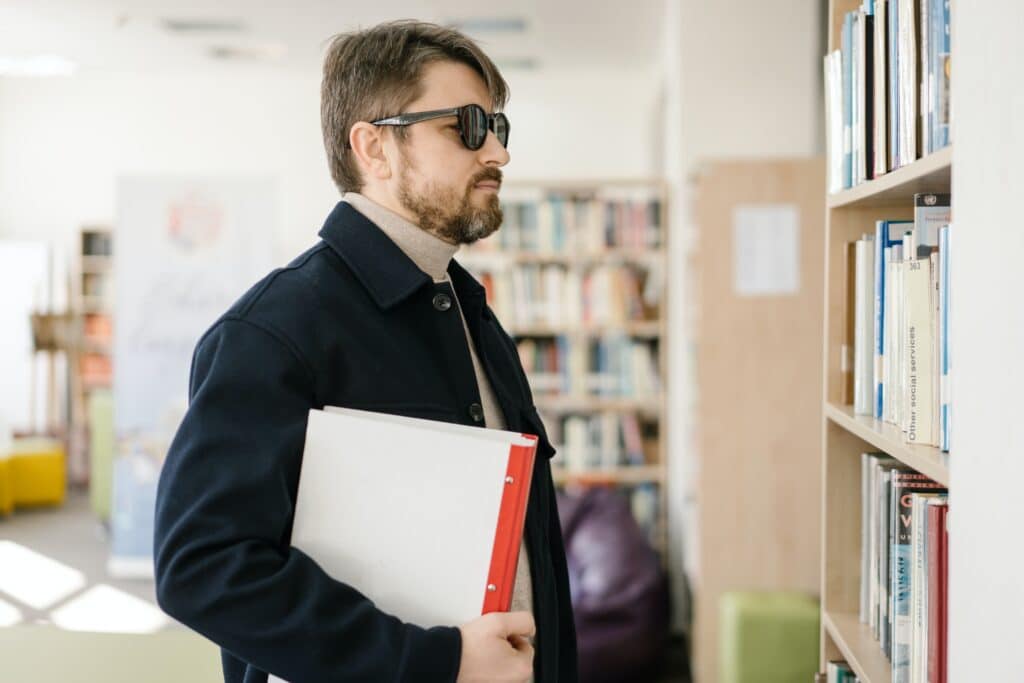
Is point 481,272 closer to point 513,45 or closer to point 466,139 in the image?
point 513,45

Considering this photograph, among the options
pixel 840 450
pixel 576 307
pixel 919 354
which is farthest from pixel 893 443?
pixel 576 307

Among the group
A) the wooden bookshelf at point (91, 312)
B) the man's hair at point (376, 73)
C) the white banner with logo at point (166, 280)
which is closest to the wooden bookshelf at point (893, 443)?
the man's hair at point (376, 73)

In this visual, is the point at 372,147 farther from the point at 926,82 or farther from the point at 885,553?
the point at 885,553

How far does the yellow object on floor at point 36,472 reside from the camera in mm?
6555

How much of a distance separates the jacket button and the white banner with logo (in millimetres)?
3693

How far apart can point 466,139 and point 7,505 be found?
20.2ft

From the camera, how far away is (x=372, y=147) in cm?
130

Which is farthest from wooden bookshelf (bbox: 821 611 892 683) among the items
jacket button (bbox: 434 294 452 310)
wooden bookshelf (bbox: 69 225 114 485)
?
wooden bookshelf (bbox: 69 225 114 485)

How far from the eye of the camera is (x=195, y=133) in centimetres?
794

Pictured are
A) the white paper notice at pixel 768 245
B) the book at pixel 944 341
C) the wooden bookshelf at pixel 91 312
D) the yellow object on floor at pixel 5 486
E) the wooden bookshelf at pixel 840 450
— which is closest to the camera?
the book at pixel 944 341

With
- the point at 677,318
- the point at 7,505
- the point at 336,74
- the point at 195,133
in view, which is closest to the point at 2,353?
the point at 7,505

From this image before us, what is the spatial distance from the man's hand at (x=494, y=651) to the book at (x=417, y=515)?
18 mm

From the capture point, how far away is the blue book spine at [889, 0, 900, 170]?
1.29m

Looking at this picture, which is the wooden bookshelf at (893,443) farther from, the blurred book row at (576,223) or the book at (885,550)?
the blurred book row at (576,223)
